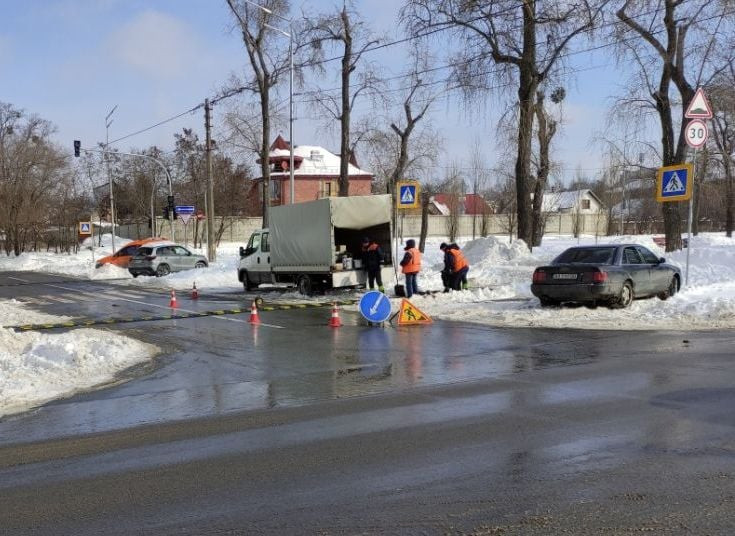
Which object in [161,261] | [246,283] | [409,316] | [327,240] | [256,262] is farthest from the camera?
[161,261]

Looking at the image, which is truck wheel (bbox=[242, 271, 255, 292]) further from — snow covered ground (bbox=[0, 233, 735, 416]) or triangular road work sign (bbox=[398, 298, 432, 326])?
triangular road work sign (bbox=[398, 298, 432, 326])

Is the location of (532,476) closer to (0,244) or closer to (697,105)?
(697,105)

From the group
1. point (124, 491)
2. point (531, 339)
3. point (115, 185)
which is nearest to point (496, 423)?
point (124, 491)

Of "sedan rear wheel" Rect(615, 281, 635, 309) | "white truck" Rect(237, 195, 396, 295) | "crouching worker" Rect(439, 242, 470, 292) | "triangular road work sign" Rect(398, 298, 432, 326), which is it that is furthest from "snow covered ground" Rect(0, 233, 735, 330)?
"triangular road work sign" Rect(398, 298, 432, 326)

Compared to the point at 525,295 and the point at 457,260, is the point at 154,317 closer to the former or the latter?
the point at 457,260

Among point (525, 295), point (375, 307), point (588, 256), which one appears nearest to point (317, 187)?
point (525, 295)

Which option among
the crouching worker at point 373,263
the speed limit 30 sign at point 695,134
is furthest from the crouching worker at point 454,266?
the speed limit 30 sign at point 695,134

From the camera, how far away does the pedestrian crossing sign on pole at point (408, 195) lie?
835 inches

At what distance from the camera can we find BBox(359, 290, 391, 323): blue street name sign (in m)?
14.6

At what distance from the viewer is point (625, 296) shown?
15.8 m

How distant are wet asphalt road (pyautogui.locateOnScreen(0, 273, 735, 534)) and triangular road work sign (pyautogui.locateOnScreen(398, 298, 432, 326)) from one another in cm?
343

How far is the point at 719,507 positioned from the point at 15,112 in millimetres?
68977

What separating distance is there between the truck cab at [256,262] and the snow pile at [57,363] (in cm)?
1073

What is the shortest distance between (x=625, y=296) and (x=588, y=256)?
1.20 m
